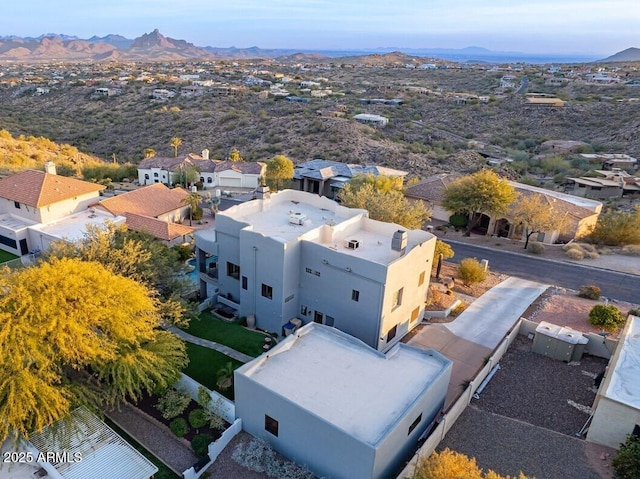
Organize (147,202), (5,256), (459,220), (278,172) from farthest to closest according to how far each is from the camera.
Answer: (278,172) → (459,220) → (147,202) → (5,256)

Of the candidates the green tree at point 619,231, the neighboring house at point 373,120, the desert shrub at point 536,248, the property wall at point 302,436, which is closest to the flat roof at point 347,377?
the property wall at point 302,436

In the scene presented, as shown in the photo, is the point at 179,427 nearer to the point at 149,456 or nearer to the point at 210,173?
the point at 149,456

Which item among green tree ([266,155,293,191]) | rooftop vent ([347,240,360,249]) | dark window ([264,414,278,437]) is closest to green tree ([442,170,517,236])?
green tree ([266,155,293,191])

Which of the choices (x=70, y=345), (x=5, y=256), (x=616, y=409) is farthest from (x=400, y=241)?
(x=5, y=256)

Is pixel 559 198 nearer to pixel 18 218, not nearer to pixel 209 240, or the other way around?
pixel 209 240

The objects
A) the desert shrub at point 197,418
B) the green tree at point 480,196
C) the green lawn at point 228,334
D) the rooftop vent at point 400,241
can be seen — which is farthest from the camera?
the green tree at point 480,196

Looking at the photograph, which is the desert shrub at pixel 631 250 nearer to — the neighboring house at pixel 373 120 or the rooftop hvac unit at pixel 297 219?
the rooftop hvac unit at pixel 297 219

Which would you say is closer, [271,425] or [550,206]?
[271,425]
